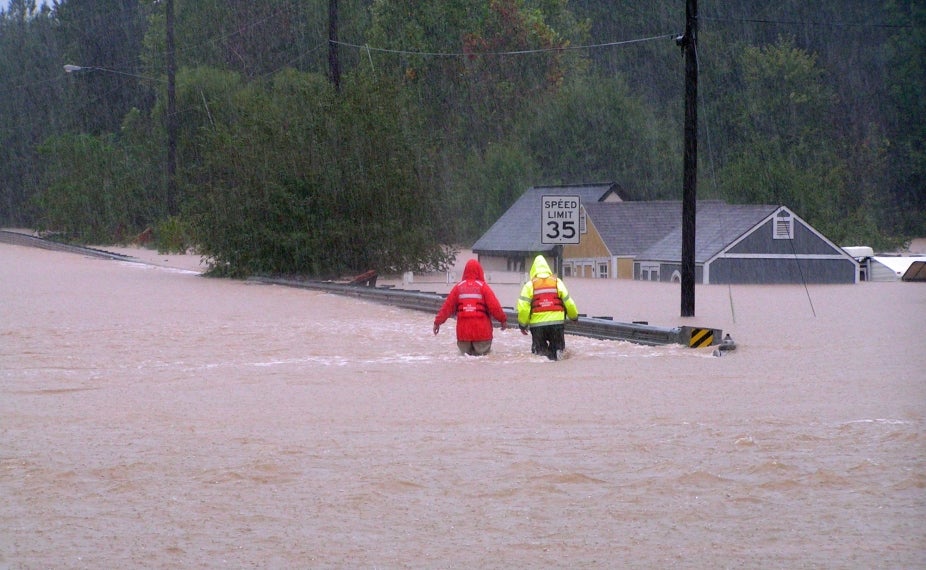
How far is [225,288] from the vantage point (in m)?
34.3

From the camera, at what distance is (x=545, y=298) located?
56.9 ft

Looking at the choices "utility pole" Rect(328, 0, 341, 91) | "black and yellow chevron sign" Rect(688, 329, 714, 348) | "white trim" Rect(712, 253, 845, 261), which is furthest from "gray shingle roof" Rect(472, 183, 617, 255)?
"black and yellow chevron sign" Rect(688, 329, 714, 348)

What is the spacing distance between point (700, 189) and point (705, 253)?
3302cm

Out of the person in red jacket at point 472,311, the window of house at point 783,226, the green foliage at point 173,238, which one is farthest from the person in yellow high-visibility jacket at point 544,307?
the green foliage at point 173,238

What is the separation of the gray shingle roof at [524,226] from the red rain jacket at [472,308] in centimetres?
2832

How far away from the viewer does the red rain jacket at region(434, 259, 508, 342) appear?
696 inches

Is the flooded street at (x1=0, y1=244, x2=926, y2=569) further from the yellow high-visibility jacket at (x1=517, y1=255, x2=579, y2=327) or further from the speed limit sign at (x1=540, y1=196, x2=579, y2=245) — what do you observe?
the speed limit sign at (x1=540, y1=196, x2=579, y2=245)

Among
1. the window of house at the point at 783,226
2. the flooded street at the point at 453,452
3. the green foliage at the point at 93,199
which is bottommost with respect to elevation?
the flooded street at the point at 453,452

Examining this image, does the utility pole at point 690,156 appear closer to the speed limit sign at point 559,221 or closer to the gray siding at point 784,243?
the speed limit sign at point 559,221

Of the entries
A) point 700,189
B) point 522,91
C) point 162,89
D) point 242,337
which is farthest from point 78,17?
Result: point 242,337

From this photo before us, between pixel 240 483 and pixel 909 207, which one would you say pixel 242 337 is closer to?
pixel 240 483

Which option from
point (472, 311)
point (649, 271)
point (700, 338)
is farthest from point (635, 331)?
point (649, 271)

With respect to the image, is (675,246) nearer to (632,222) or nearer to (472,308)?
(632,222)

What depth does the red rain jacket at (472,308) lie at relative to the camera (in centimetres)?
1767
